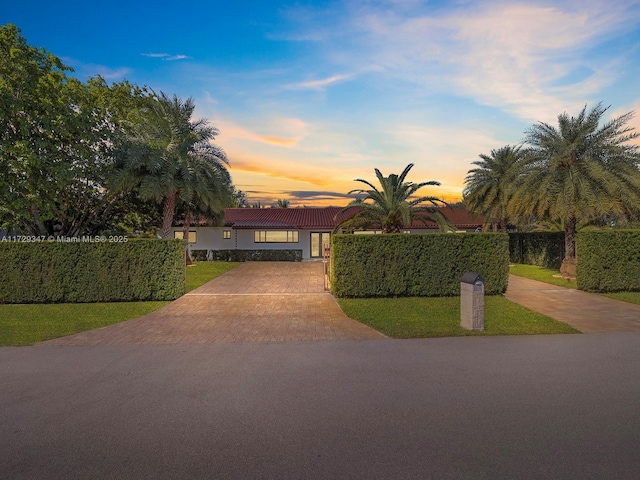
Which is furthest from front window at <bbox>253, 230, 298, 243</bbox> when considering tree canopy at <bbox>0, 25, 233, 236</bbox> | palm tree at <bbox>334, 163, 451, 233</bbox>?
palm tree at <bbox>334, 163, 451, 233</bbox>

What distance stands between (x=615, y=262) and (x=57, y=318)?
17478 mm

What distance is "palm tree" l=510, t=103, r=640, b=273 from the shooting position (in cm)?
1703

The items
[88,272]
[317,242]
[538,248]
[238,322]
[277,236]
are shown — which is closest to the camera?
[238,322]

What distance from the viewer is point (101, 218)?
22.1m

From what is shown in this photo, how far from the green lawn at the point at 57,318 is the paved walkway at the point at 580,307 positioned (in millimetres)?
11010

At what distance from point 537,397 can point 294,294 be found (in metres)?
10.3

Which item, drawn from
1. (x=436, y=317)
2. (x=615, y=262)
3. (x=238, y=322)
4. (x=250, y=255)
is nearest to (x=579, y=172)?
(x=615, y=262)

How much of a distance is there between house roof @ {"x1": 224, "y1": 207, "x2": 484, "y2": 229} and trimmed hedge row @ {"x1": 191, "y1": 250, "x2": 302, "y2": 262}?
2083mm

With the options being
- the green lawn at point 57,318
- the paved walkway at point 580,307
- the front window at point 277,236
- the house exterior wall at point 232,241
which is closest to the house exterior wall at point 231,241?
the house exterior wall at point 232,241

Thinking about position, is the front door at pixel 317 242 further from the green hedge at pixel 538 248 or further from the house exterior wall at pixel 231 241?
the green hedge at pixel 538 248

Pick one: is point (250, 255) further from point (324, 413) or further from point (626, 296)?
point (324, 413)

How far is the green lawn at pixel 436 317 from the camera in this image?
844cm

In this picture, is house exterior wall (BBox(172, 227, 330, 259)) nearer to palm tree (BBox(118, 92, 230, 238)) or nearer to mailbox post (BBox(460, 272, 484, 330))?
palm tree (BBox(118, 92, 230, 238))

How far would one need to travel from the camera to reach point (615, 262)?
14164mm
